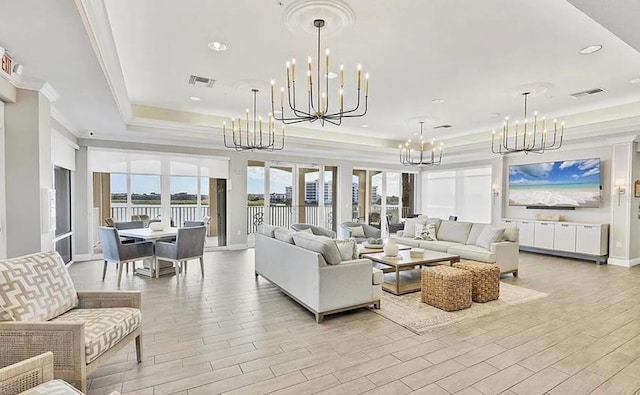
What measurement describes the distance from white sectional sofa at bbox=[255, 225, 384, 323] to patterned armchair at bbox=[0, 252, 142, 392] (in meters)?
1.74

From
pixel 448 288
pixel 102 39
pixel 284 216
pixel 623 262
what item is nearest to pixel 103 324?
pixel 102 39

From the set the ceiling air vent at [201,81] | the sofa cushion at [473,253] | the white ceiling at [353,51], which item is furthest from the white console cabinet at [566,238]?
the ceiling air vent at [201,81]

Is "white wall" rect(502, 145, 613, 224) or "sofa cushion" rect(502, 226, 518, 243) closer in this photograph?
"sofa cushion" rect(502, 226, 518, 243)

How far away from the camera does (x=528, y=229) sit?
26.8ft

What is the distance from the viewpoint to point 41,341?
205cm

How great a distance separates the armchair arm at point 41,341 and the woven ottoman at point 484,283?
4.11 m

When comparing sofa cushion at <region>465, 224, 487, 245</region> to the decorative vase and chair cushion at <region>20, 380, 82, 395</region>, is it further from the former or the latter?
chair cushion at <region>20, 380, 82, 395</region>

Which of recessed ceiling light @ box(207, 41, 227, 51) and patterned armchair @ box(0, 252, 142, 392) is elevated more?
recessed ceiling light @ box(207, 41, 227, 51)

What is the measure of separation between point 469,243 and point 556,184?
10.8 feet

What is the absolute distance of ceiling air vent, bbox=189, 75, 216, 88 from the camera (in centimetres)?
473

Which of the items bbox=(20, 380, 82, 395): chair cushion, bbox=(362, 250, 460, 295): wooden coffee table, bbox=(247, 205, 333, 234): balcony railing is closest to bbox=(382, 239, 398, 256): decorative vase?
bbox=(362, 250, 460, 295): wooden coffee table

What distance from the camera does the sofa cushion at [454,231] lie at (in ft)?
21.7

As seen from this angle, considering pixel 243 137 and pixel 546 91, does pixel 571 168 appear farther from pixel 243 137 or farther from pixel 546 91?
pixel 243 137

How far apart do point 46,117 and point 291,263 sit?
3519mm
